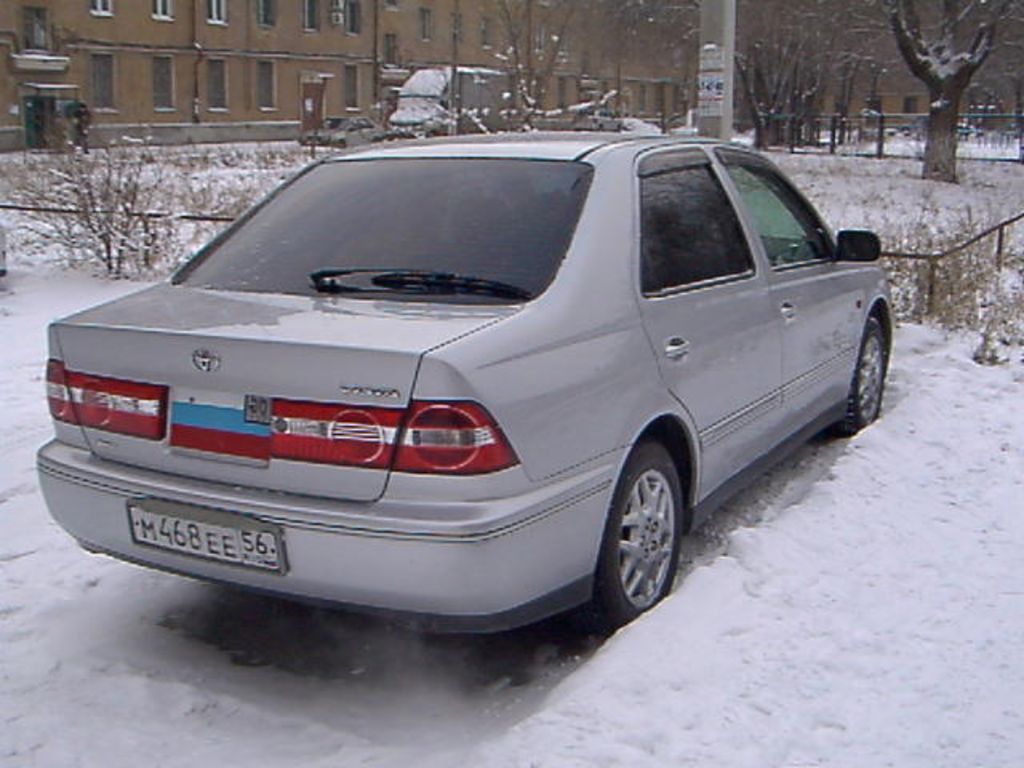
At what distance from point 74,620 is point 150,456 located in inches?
37.0

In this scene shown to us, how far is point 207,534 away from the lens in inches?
139

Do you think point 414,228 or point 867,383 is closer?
point 414,228

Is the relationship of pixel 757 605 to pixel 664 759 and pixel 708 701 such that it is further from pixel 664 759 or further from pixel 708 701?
pixel 664 759

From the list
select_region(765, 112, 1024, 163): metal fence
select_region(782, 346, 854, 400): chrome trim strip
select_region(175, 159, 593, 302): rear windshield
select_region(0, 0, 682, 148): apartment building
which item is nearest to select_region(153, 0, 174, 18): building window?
select_region(0, 0, 682, 148): apartment building

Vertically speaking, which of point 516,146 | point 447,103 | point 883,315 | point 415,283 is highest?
point 447,103

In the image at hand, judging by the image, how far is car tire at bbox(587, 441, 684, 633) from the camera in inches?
151

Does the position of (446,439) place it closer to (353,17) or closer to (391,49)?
(353,17)

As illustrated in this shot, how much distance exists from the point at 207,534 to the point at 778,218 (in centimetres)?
318

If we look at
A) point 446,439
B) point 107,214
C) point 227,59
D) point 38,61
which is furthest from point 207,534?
point 227,59

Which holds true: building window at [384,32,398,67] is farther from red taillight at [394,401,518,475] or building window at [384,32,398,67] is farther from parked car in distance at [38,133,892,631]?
red taillight at [394,401,518,475]

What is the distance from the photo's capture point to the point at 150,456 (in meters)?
3.64

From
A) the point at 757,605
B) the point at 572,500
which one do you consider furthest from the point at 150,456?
the point at 757,605

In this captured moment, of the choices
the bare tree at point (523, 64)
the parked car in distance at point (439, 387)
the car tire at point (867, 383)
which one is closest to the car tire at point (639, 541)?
the parked car in distance at point (439, 387)

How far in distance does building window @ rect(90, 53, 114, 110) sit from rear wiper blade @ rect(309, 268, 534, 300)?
1821 inches
